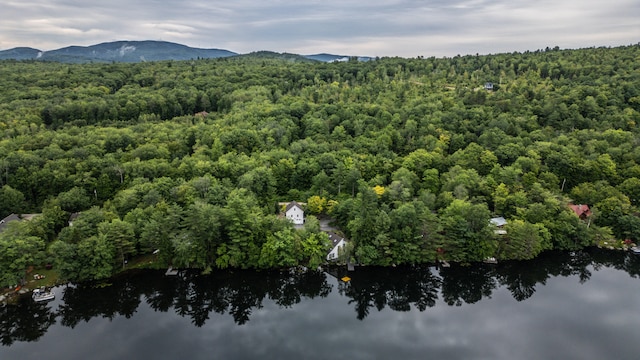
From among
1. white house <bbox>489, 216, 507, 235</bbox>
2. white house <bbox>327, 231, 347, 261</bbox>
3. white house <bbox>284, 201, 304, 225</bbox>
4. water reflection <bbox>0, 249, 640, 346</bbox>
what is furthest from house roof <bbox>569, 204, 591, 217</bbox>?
white house <bbox>284, 201, 304, 225</bbox>

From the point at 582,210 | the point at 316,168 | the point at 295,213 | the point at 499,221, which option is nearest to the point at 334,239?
the point at 295,213

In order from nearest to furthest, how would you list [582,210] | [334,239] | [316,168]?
[334,239], [582,210], [316,168]

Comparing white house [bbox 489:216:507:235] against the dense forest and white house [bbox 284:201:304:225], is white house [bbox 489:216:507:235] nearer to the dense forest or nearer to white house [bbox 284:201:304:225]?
the dense forest

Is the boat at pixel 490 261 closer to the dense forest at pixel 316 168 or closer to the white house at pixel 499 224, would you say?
the dense forest at pixel 316 168

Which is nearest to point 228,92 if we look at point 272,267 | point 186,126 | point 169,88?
point 169,88

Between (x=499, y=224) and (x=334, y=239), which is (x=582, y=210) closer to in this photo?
(x=499, y=224)

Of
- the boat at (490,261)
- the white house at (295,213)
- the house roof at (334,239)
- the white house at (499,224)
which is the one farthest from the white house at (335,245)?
the white house at (499,224)
